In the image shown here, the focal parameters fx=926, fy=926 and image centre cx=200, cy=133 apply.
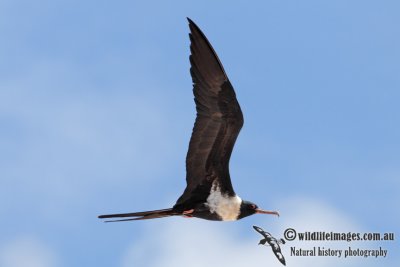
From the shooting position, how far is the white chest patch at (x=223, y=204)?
15148 millimetres

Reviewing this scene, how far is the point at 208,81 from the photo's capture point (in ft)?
47.3

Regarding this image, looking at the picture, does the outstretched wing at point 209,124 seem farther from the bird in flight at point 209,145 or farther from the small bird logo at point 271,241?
the small bird logo at point 271,241

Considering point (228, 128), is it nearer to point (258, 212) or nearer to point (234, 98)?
point (234, 98)

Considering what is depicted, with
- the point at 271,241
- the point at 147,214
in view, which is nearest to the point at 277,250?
the point at 271,241

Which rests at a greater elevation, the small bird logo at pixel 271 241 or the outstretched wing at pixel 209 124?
the outstretched wing at pixel 209 124

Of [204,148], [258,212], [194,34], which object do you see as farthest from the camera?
[258,212]

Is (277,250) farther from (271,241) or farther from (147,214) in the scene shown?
(147,214)

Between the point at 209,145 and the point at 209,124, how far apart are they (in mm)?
367

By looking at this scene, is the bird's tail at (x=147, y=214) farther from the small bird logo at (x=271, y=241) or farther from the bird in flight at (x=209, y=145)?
the small bird logo at (x=271, y=241)

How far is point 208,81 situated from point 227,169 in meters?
1.59

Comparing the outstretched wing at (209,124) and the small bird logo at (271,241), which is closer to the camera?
the outstretched wing at (209,124)

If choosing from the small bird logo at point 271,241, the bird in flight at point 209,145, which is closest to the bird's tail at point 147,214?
the bird in flight at point 209,145

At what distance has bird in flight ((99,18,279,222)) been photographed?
46.7 ft

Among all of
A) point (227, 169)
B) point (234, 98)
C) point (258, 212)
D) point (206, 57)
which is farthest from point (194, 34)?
point (258, 212)
